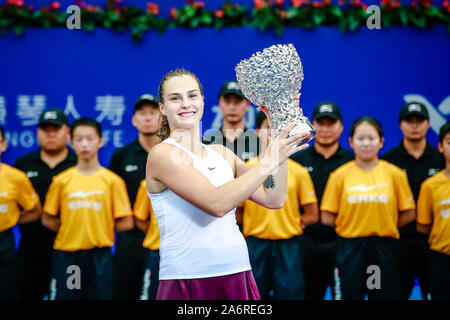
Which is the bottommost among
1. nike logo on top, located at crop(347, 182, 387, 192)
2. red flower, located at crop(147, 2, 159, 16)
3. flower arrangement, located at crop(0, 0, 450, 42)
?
nike logo on top, located at crop(347, 182, 387, 192)

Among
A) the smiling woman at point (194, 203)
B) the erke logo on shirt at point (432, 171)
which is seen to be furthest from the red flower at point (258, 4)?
the smiling woman at point (194, 203)

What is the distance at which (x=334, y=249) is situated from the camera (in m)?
4.62

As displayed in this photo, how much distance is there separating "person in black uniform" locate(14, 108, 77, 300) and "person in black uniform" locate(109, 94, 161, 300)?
463 millimetres

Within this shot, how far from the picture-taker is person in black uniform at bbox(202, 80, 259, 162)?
4.68 m

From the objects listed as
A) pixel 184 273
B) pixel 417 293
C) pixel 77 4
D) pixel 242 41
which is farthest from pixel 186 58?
pixel 184 273

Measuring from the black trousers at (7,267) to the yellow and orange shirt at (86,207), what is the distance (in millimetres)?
380

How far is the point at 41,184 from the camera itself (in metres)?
4.91

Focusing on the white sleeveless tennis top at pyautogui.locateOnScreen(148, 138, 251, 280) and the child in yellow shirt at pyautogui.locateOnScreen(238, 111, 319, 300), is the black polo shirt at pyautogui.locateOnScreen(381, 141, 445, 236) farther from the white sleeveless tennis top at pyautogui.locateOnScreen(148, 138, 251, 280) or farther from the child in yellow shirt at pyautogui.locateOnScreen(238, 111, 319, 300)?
the white sleeveless tennis top at pyautogui.locateOnScreen(148, 138, 251, 280)

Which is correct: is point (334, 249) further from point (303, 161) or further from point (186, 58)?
point (186, 58)

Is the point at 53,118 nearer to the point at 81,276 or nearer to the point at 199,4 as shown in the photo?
the point at 81,276

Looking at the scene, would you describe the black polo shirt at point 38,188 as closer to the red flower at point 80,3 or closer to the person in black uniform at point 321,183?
the red flower at point 80,3

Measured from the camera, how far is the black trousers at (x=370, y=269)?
4.19m

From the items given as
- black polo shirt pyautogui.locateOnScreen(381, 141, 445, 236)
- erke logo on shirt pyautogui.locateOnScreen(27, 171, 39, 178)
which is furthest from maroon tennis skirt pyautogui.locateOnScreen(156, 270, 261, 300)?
erke logo on shirt pyautogui.locateOnScreen(27, 171, 39, 178)

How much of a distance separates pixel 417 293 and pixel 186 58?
3.16m
